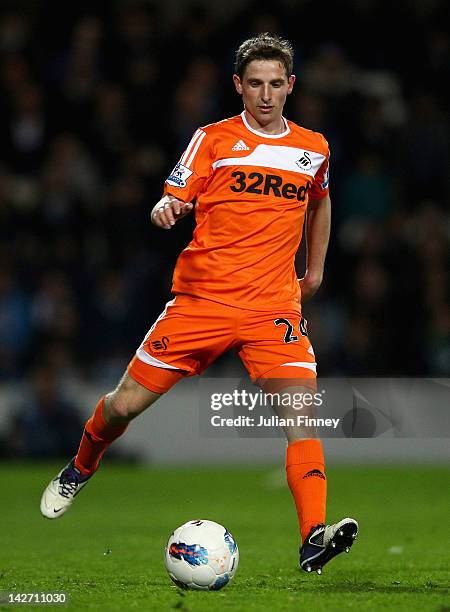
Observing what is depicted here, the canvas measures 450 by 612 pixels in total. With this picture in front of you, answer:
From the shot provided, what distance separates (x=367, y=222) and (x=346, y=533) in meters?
8.33

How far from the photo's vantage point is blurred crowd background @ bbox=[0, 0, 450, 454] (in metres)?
12.8

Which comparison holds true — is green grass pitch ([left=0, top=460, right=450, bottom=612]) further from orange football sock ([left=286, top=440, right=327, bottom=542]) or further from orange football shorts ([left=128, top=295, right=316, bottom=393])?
orange football shorts ([left=128, top=295, right=316, bottom=393])

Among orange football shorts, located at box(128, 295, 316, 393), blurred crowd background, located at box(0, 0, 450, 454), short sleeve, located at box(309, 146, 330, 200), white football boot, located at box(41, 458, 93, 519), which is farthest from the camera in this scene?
blurred crowd background, located at box(0, 0, 450, 454)

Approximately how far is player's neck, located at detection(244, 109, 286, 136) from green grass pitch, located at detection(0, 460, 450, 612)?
213cm

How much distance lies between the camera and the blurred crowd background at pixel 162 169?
12789mm

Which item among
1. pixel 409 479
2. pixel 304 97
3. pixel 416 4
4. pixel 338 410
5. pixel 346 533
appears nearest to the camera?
pixel 346 533

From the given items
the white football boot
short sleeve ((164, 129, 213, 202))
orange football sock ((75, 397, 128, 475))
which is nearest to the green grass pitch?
the white football boot

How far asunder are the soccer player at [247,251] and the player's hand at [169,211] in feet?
0.30

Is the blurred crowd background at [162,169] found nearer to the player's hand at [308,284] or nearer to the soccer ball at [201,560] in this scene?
the player's hand at [308,284]

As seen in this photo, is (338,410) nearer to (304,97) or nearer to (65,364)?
(65,364)

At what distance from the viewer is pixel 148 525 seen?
349 inches

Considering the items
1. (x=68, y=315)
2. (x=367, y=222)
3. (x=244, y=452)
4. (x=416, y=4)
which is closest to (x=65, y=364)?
(x=68, y=315)

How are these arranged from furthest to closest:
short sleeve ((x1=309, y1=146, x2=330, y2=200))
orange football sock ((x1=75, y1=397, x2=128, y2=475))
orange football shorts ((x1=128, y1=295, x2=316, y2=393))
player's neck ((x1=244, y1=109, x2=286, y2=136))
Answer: orange football sock ((x1=75, y1=397, x2=128, y2=475)) → short sleeve ((x1=309, y1=146, x2=330, y2=200)) → player's neck ((x1=244, y1=109, x2=286, y2=136)) → orange football shorts ((x1=128, y1=295, x2=316, y2=393))

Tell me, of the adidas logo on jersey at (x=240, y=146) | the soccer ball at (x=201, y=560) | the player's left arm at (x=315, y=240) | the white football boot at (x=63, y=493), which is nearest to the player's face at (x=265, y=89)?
the adidas logo on jersey at (x=240, y=146)
